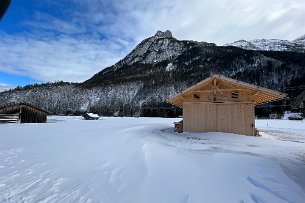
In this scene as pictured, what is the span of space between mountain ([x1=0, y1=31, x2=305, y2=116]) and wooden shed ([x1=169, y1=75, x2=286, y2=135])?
45.2m

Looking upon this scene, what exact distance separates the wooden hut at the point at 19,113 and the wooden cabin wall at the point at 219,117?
1021 inches

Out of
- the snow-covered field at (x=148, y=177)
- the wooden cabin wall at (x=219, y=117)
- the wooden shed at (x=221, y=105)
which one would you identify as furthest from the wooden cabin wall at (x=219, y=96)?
the snow-covered field at (x=148, y=177)

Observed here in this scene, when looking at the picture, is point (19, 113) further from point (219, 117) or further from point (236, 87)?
point (236, 87)

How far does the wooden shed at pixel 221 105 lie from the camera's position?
19797 mm

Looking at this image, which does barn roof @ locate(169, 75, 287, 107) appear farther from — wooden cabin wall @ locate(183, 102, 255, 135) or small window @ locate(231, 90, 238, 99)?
wooden cabin wall @ locate(183, 102, 255, 135)

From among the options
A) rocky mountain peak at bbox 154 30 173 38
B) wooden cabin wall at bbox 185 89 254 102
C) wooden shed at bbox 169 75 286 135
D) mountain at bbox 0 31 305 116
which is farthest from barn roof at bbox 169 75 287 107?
rocky mountain peak at bbox 154 30 173 38

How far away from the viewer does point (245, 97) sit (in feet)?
65.7

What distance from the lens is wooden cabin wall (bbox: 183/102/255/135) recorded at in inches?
780

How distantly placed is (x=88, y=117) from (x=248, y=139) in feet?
125

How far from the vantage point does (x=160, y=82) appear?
9281 centimetres

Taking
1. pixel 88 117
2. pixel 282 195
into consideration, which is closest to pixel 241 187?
pixel 282 195

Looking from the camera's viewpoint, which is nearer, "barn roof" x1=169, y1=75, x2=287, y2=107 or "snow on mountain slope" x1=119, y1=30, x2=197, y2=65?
"barn roof" x1=169, y1=75, x2=287, y2=107

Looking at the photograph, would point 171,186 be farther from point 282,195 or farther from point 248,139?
point 248,139

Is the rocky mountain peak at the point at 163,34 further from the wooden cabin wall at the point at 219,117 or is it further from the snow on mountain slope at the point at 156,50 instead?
the wooden cabin wall at the point at 219,117
